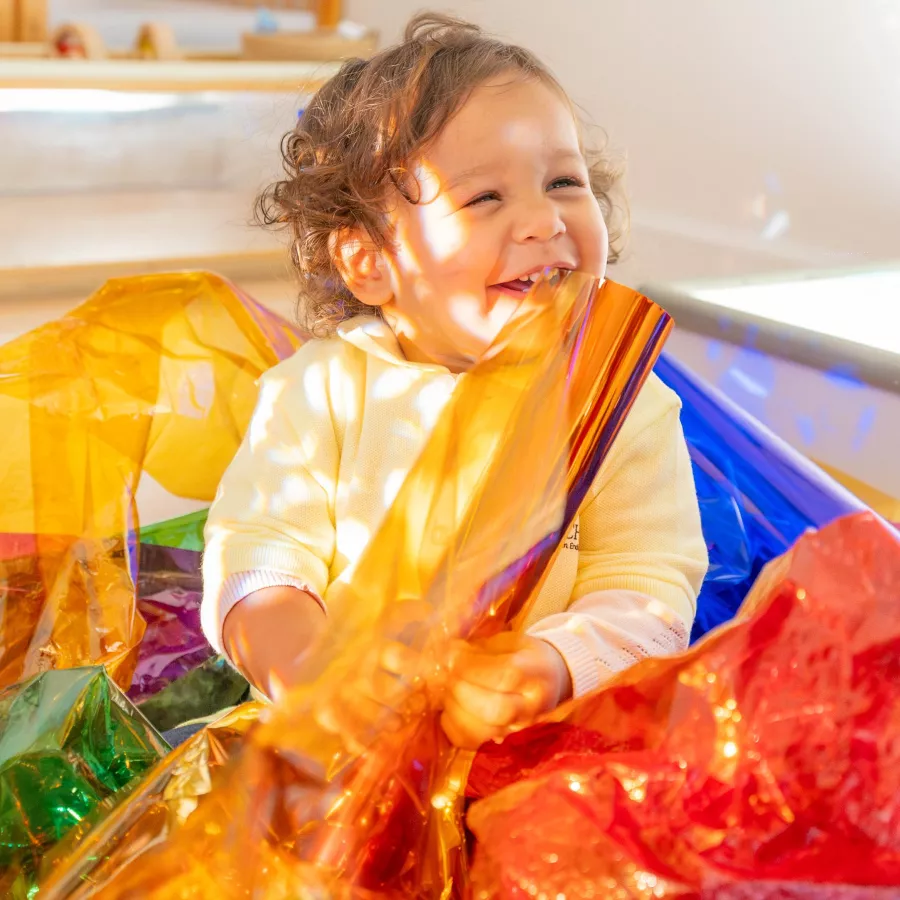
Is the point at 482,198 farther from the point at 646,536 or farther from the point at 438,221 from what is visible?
the point at 646,536

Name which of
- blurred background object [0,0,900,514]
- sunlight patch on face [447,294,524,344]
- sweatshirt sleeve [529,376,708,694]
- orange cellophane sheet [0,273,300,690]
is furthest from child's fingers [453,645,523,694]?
blurred background object [0,0,900,514]

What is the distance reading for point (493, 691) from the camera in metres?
0.56

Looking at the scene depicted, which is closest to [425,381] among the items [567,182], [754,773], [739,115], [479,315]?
[479,315]

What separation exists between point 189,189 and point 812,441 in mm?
1909

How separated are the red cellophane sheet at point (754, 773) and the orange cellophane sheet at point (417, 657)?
0.16ft

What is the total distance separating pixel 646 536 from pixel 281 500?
9.4 inches

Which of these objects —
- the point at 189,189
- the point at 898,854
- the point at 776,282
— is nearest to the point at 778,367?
the point at 776,282

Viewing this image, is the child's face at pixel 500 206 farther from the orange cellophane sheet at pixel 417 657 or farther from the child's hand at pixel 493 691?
the child's hand at pixel 493 691

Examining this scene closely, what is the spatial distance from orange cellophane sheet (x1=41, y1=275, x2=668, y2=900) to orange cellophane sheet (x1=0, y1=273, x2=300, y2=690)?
307 mm

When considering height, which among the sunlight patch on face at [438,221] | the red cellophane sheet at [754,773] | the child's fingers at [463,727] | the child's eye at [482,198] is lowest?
the child's fingers at [463,727]

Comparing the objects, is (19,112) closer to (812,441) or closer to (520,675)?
(812,441)

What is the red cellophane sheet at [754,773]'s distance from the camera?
468 mm

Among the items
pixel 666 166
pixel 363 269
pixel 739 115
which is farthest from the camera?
pixel 666 166

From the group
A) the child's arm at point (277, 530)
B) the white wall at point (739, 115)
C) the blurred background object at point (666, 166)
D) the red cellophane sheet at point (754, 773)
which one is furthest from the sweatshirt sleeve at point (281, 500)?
the white wall at point (739, 115)
